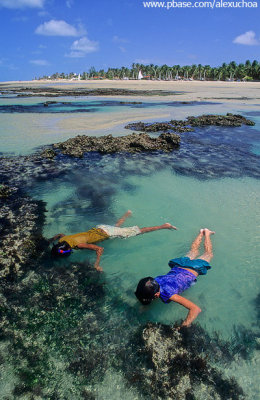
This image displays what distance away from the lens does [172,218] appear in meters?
6.36

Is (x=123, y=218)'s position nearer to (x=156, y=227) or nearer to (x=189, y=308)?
(x=156, y=227)

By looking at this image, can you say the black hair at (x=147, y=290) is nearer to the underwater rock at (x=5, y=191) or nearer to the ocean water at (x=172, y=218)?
the ocean water at (x=172, y=218)

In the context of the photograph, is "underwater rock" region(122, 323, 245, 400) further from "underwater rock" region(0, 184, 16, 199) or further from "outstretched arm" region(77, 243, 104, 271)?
"underwater rock" region(0, 184, 16, 199)

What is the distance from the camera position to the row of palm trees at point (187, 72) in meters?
87.6

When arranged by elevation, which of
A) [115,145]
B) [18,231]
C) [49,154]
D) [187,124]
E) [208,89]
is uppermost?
[208,89]

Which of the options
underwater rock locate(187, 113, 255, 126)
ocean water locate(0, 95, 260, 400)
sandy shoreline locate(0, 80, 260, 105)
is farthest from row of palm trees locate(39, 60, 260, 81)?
ocean water locate(0, 95, 260, 400)

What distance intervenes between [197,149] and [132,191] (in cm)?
636

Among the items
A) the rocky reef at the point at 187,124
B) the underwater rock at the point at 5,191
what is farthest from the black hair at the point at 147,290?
the rocky reef at the point at 187,124

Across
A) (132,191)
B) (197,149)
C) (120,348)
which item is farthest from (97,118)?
(120,348)

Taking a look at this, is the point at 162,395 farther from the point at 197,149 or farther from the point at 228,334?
the point at 197,149

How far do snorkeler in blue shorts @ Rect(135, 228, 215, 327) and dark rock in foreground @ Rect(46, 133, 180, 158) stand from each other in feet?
25.8

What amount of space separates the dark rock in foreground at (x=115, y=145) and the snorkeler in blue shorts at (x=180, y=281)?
7862 millimetres

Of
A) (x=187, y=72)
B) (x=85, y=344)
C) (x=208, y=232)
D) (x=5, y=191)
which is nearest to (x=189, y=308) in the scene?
(x=85, y=344)

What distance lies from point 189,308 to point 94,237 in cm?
244
